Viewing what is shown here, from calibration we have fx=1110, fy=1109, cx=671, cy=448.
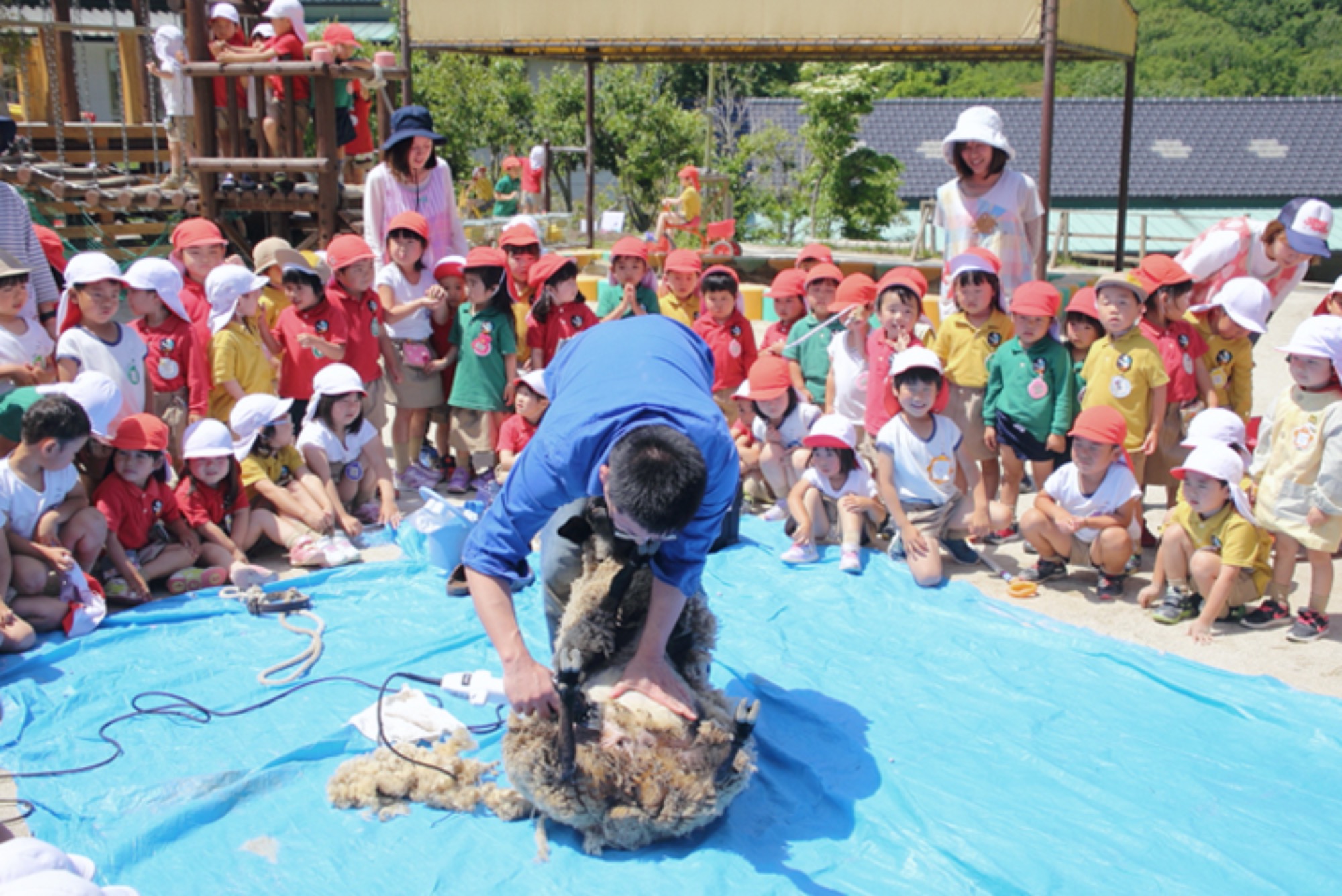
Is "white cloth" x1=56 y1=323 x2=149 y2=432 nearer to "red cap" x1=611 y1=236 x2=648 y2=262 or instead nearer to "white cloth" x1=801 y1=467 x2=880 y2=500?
"red cap" x1=611 y1=236 x2=648 y2=262

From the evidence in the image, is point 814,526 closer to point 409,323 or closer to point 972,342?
point 972,342

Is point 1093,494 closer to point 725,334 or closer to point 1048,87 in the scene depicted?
point 725,334

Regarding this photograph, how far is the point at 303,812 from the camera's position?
335 cm

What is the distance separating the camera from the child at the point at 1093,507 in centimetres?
495

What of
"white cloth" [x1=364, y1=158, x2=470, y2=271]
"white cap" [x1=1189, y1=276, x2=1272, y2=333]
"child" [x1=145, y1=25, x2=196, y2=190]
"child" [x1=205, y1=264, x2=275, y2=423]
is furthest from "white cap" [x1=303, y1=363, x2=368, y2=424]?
"child" [x1=145, y1=25, x2=196, y2=190]

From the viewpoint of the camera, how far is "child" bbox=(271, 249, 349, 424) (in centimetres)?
597

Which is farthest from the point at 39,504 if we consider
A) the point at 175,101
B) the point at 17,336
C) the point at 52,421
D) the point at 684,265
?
the point at 175,101

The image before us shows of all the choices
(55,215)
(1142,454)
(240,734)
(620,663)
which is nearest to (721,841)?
(620,663)

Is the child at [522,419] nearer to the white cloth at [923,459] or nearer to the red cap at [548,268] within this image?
the red cap at [548,268]

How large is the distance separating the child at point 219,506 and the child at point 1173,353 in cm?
430

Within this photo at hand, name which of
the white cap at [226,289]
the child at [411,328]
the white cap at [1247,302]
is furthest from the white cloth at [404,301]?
the white cap at [1247,302]

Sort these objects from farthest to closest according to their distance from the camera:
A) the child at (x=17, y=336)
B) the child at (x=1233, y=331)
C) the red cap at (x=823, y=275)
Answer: the red cap at (x=823, y=275) → the child at (x=1233, y=331) → the child at (x=17, y=336)

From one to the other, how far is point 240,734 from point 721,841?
1699mm

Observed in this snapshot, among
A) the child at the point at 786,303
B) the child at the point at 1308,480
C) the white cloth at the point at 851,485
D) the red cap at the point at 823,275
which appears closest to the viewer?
the child at the point at 1308,480
